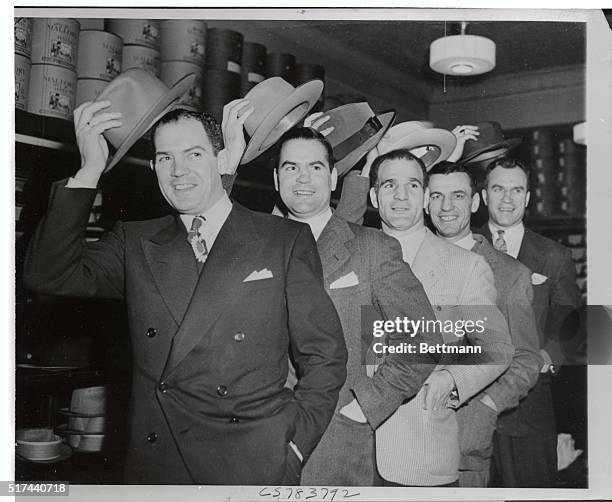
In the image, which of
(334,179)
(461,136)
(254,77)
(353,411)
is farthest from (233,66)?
(353,411)

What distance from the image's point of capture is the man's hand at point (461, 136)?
185cm

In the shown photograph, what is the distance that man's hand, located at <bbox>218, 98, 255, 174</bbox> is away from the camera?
185 centimetres

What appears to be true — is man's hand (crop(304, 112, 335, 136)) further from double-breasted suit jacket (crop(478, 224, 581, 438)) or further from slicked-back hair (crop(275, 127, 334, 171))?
double-breasted suit jacket (crop(478, 224, 581, 438))

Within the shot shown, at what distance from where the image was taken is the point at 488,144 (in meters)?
1.85

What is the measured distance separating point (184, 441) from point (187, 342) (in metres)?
0.26

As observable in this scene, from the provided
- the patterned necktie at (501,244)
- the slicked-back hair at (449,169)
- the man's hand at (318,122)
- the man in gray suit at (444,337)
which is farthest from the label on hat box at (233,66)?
the patterned necktie at (501,244)

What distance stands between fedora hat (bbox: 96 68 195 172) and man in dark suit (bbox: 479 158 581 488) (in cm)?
93

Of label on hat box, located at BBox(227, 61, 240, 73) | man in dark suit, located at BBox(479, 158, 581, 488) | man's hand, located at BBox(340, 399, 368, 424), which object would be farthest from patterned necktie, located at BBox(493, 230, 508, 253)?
label on hat box, located at BBox(227, 61, 240, 73)

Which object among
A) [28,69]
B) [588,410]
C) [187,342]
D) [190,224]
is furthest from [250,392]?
[28,69]

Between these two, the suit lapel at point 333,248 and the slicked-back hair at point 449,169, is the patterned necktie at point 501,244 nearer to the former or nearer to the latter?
the slicked-back hair at point 449,169

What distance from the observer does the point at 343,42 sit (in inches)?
73.7

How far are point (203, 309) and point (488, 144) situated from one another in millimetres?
903

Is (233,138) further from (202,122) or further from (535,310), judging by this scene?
(535,310)

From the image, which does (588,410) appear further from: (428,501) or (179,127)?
(179,127)
